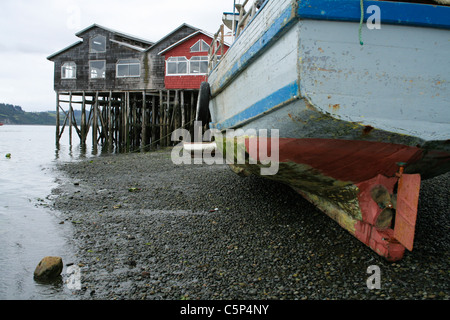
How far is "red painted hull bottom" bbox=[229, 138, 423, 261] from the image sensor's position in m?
2.78

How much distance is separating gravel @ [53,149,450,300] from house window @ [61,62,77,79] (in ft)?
61.8

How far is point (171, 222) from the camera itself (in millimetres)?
4508

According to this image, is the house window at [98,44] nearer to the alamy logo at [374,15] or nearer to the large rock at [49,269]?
the large rock at [49,269]

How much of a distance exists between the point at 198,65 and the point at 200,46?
3.63 feet

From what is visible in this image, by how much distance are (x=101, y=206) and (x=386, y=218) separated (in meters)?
4.55

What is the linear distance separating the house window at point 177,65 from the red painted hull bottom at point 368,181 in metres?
17.8

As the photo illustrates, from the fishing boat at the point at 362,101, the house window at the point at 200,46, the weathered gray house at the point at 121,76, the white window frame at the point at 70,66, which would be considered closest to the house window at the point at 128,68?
the weathered gray house at the point at 121,76

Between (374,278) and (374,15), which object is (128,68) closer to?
(374,15)

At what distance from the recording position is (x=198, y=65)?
780 inches

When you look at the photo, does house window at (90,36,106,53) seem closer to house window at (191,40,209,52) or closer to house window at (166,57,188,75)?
house window at (166,57,188,75)

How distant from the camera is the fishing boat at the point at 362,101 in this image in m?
2.46

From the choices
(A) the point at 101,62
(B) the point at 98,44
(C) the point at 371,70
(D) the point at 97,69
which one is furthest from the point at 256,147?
(B) the point at 98,44

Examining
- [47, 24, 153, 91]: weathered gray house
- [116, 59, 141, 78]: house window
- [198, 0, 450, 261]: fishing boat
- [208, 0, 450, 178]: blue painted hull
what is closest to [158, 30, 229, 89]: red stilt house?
[47, 24, 153, 91]: weathered gray house
